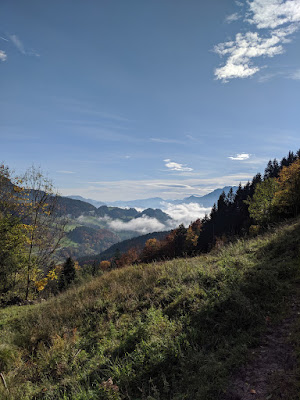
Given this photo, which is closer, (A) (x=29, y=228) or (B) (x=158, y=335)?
(B) (x=158, y=335)

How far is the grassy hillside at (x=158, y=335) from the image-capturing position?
3.92m

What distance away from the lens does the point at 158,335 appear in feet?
16.5

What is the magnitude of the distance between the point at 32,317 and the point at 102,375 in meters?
6.83

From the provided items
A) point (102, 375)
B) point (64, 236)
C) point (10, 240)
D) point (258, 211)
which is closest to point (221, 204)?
point (258, 211)

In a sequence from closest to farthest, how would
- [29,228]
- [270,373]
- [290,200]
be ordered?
[270,373] < [29,228] < [290,200]

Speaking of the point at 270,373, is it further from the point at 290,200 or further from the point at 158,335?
the point at 290,200

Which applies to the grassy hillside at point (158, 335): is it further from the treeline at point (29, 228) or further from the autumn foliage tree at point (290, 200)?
the autumn foliage tree at point (290, 200)

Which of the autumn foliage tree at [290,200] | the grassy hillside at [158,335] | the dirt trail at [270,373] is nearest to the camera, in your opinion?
the dirt trail at [270,373]

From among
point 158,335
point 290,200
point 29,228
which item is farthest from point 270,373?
point 290,200

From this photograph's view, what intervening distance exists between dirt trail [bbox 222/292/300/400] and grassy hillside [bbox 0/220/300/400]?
0.71 feet

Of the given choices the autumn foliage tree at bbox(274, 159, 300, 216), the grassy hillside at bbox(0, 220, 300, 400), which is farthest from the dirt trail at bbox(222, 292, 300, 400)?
the autumn foliage tree at bbox(274, 159, 300, 216)

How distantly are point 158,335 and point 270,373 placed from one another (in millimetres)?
2471

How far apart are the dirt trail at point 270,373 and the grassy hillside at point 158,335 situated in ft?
0.71

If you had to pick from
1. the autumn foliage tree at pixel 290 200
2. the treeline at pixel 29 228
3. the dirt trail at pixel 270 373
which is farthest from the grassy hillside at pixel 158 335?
the autumn foliage tree at pixel 290 200
